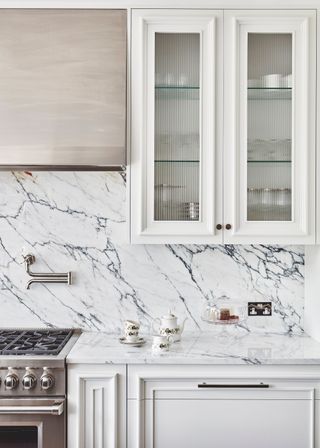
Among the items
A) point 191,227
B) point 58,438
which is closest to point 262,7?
point 191,227

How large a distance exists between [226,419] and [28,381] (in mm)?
860

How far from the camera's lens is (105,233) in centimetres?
290

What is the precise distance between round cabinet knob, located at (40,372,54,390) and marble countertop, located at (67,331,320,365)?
100 mm

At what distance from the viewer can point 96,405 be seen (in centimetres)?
235

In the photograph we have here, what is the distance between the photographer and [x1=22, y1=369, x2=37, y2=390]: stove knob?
2285mm

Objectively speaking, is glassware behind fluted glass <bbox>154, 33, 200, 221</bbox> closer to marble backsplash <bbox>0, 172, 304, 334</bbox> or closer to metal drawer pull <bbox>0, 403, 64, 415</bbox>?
marble backsplash <bbox>0, 172, 304, 334</bbox>

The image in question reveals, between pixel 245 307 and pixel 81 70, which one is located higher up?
pixel 81 70

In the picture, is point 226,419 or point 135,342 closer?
point 226,419

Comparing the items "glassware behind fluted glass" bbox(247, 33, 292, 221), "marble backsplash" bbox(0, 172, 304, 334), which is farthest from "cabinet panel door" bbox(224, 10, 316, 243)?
"marble backsplash" bbox(0, 172, 304, 334)

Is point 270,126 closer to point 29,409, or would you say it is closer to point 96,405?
point 96,405

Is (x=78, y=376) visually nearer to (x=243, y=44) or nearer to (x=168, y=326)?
(x=168, y=326)

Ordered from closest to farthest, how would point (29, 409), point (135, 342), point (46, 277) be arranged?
point (29, 409), point (135, 342), point (46, 277)

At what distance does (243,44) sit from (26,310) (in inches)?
68.1

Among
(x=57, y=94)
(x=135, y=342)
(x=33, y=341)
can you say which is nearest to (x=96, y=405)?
(x=135, y=342)
